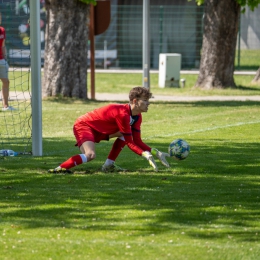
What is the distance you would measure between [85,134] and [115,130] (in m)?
0.36

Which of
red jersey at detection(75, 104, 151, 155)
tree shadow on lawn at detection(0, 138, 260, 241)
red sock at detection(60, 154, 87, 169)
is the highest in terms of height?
red jersey at detection(75, 104, 151, 155)

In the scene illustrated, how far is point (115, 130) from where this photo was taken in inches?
365

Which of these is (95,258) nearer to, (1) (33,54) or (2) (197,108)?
(1) (33,54)

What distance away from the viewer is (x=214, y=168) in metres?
9.72

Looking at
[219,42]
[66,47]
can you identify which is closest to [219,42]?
[219,42]

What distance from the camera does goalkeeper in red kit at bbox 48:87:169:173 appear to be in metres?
8.98

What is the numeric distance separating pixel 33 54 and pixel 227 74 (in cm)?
1275

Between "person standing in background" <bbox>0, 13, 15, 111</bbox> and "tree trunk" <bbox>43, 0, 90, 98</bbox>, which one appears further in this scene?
"tree trunk" <bbox>43, 0, 90, 98</bbox>

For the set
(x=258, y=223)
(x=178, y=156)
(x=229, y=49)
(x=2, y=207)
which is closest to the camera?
(x=258, y=223)

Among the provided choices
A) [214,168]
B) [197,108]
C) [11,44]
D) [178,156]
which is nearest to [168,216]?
[178,156]

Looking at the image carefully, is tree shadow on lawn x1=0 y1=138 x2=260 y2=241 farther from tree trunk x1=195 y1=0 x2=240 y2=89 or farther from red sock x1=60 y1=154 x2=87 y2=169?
tree trunk x1=195 y1=0 x2=240 y2=89

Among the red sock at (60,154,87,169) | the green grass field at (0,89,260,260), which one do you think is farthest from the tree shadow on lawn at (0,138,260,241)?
the red sock at (60,154,87,169)

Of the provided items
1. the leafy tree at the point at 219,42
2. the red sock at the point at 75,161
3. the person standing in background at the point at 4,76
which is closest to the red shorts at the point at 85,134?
the red sock at the point at 75,161

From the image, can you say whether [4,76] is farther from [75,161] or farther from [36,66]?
[75,161]
